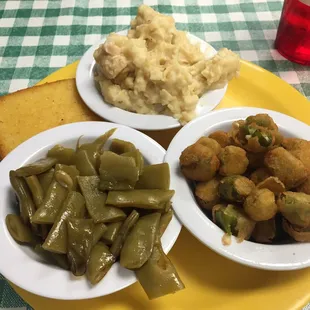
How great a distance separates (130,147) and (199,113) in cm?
48

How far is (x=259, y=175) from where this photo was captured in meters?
1.39

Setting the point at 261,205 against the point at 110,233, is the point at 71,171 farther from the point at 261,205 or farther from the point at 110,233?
the point at 261,205

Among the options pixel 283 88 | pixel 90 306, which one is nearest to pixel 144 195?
pixel 90 306

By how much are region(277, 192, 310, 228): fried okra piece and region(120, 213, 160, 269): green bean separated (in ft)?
1.34

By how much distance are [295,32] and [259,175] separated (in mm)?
1289

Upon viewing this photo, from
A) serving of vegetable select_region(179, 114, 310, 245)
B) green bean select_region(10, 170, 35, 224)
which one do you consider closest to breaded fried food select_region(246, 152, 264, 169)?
serving of vegetable select_region(179, 114, 310, 245)

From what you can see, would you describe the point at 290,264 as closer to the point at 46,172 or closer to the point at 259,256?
the point at 259,256

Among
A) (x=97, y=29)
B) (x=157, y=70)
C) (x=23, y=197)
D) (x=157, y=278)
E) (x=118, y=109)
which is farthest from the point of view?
(x=97, y=29)

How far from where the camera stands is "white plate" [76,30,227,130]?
1.78m

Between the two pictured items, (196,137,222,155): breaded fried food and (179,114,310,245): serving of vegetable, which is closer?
(179,114,310,245): serving of vegetable

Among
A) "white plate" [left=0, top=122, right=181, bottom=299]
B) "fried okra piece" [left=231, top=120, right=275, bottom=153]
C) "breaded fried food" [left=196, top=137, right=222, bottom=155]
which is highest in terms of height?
"fried okra piece" [left=231, top=120, right=275, bottom=153]

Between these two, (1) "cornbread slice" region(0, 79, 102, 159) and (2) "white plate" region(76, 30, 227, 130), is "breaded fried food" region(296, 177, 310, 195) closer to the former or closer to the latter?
(2) "white plate" region(76, 30, 227, 130)

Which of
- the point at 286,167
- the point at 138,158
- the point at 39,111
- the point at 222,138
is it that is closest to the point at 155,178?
the point at 138,158

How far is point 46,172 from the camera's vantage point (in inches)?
55.5
